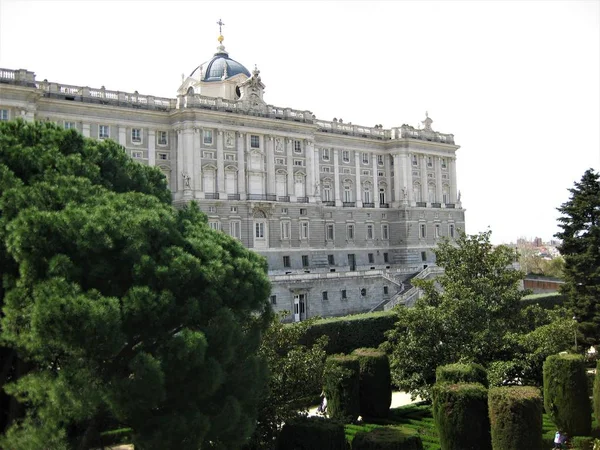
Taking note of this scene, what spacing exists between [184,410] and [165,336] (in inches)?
62.7

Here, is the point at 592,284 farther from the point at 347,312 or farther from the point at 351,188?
the point at 351,188

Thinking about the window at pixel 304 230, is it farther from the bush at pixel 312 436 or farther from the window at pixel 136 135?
the bush at pixel 312 436

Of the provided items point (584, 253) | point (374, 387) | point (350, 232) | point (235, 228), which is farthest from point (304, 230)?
point (374, 387)

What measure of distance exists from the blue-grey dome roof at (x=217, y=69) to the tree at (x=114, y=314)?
130ft

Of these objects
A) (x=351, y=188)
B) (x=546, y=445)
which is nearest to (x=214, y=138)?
(x=351, y=188)

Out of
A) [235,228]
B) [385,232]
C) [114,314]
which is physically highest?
[385,232]

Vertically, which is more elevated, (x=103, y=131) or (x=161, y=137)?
(x=161, y=137)

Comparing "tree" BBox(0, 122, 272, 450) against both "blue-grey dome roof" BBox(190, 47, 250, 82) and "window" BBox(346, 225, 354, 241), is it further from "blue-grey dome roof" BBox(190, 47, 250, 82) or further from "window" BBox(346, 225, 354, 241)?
"window" BBox(346, 225, 354, 241)

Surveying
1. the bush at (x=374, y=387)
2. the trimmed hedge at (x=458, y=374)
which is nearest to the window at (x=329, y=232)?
the bush at (x=374, y=387)

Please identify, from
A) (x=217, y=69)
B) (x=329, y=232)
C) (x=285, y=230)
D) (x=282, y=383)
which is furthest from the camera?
(x=329, y=232)

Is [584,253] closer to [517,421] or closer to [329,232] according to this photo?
[517,421]

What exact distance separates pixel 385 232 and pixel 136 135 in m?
26.5

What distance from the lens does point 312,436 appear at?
Answer: 1568cm

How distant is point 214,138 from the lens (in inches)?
1882
